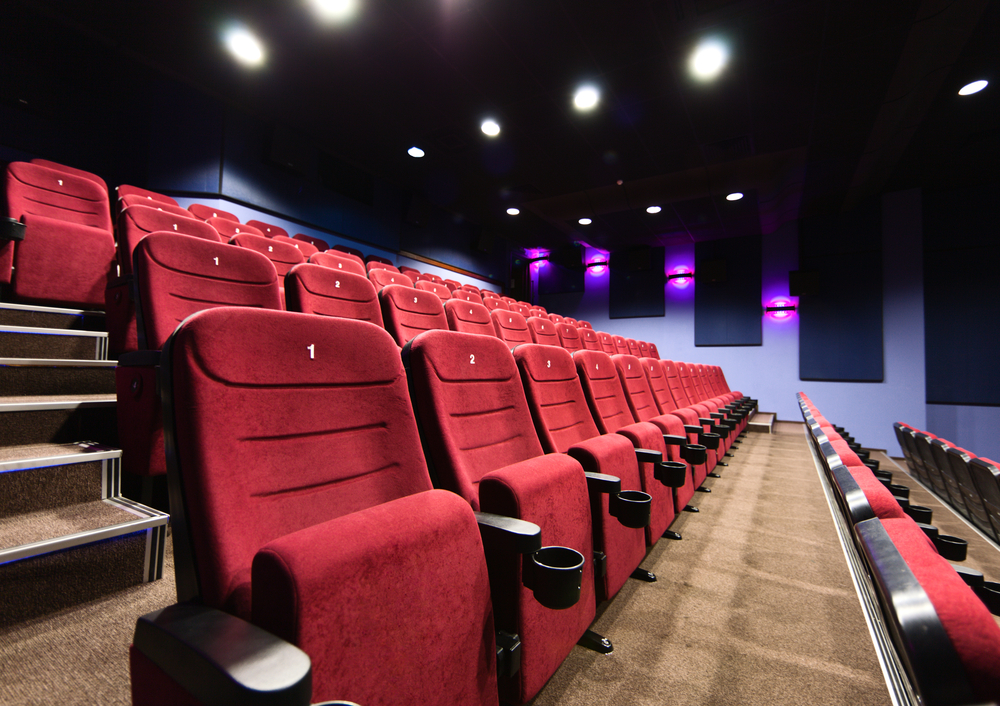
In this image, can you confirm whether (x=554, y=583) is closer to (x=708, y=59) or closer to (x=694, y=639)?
(x=694, y=639)

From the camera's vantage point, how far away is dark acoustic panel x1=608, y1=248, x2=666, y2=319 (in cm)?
421

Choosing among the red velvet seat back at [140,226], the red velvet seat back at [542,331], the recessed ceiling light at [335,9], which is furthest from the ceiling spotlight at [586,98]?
the red velvet seat back at [140,226]

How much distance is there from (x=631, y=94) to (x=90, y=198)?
2247 mm

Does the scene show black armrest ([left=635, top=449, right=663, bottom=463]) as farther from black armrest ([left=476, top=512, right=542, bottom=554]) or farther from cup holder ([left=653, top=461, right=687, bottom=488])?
black armrest ([left=476, top=512, right=542, bottom=554])

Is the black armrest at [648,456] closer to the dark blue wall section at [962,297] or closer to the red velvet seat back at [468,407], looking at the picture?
the red velvet seat back at [468,407]

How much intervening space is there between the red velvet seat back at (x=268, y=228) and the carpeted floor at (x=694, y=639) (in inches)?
80.4

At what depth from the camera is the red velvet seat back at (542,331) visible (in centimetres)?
176

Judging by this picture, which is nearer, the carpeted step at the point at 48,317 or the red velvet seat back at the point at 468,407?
the red velvet seat back at the point at 468,407

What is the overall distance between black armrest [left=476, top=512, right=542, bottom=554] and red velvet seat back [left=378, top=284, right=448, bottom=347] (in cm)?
68

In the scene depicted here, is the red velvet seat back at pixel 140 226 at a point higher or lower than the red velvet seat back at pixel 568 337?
higher

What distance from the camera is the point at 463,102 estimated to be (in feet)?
7.35

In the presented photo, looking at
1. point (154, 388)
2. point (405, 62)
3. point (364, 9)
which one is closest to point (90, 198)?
point (364, 9)

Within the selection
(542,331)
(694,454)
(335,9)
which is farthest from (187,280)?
(335,9)

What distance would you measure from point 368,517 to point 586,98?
7.79 ft
